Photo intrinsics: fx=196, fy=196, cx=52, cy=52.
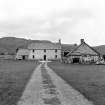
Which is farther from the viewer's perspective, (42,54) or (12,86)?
(42,54)

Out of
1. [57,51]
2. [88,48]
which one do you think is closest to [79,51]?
[88,48]

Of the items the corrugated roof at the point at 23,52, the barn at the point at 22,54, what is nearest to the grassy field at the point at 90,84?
the barn at the point at 22,54

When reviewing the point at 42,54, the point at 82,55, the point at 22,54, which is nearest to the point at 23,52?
the point at 22,54

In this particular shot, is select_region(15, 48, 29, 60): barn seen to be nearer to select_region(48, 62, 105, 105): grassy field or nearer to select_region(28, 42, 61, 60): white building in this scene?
select_region(28, 42, 61, 60): white building

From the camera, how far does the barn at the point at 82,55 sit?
57153 mm

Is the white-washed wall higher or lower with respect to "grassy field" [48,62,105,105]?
higher

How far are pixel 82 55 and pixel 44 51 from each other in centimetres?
3161

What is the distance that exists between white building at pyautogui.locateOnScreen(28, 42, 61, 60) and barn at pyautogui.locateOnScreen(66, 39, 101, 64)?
29489mm

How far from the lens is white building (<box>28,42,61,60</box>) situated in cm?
8625

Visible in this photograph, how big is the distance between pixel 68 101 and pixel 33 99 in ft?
5.41

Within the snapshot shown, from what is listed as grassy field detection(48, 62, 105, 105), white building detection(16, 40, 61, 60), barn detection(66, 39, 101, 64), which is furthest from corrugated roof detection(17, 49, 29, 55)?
grassy field detection(48, 62, 105, 105)

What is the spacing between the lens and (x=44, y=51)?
86625 millimetres

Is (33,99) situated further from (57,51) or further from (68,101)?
(57,51)

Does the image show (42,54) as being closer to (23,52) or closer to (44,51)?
(44,51)
